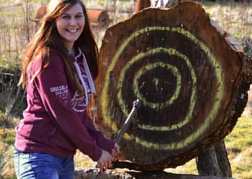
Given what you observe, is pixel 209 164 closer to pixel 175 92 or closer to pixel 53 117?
pixel 175 92

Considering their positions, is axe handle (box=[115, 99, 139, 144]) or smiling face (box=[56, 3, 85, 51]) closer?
smiling face (box=[56, 3, 85, 51])

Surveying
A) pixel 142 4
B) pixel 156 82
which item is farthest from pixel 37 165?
pixel 142 4

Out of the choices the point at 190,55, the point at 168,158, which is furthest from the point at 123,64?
the point at 168,158

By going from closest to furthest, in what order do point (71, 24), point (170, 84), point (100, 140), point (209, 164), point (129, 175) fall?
point (71, 24) → point (100, 140) → point (170, 84) → point (129, 175) → point (209, 164)

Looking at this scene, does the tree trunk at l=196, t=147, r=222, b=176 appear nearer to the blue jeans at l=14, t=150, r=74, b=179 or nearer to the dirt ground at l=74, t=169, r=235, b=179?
the dirt ground at l=74, t=169, r=235, b=179

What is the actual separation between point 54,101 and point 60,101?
0.09ft

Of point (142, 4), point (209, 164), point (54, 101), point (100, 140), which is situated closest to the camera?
point (54, 101)

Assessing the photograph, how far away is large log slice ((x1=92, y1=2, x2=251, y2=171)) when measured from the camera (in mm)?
2973

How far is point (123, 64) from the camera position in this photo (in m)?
3.22

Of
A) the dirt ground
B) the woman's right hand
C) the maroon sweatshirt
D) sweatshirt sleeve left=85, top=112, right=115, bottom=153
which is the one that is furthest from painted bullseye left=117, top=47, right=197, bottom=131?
the maroon sweatshirt

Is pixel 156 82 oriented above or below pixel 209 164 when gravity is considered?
above

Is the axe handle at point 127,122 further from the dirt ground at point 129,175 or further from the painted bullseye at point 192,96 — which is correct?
the dirt ground at point 129,175

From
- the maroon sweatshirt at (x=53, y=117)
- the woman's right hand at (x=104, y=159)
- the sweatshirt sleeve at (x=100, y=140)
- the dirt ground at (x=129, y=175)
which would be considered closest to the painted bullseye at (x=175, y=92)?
the dirt ground at (x=129, y=175)

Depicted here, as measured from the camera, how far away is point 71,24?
238 centimetres
